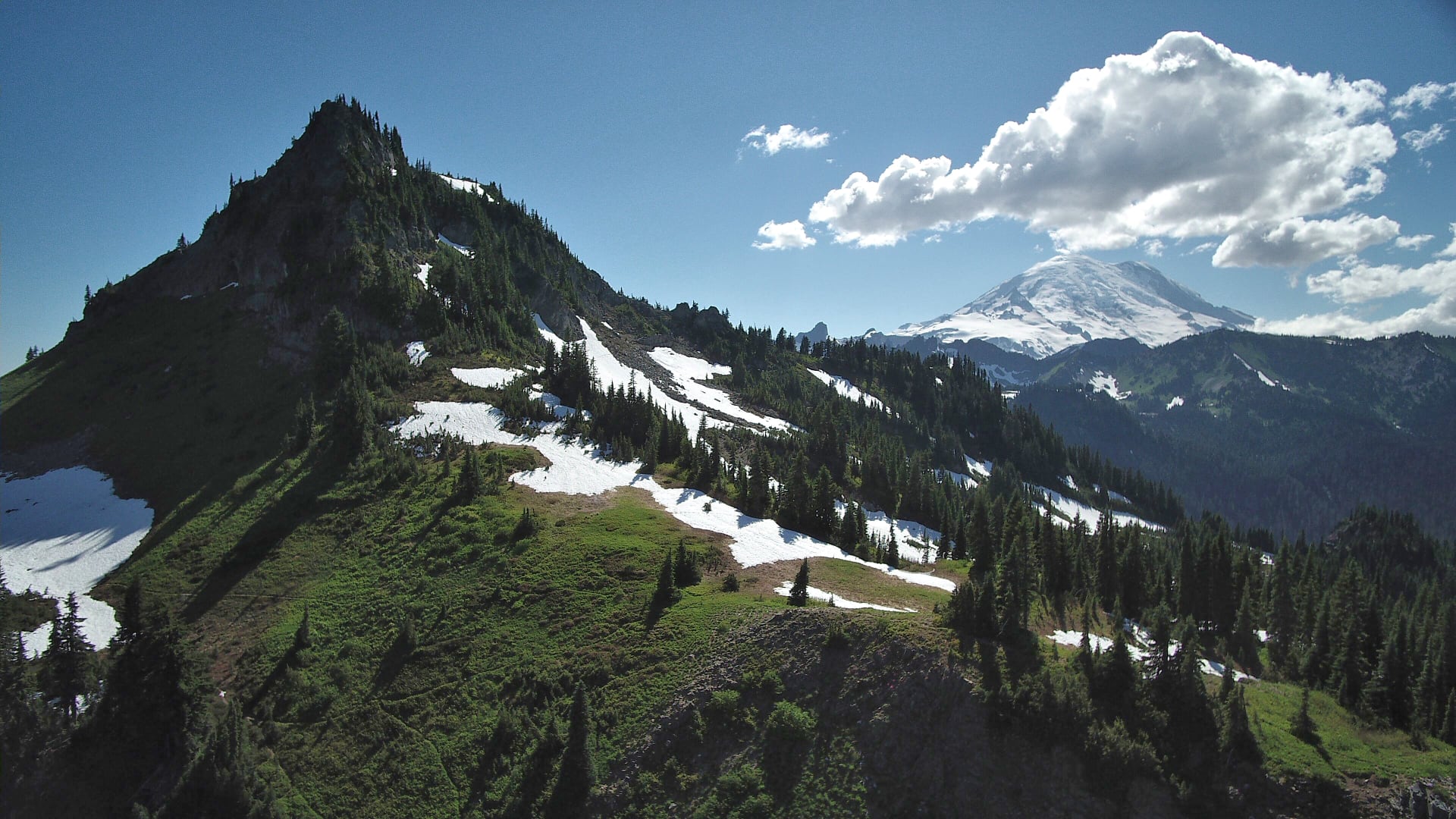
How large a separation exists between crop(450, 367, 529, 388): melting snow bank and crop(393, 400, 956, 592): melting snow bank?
287 inches

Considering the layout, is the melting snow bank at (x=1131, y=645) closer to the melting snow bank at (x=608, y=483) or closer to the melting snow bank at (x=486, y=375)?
the melting snow bank at (x=608, y=483)

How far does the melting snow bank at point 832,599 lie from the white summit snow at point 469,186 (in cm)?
15415

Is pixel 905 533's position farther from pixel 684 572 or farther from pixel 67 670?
pixel 67 670

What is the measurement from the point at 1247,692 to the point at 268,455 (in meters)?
92.0

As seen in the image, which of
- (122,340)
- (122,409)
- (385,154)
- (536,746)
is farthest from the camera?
(385,154)

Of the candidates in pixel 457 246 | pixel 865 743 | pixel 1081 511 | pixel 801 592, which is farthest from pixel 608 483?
pixel 1081 511

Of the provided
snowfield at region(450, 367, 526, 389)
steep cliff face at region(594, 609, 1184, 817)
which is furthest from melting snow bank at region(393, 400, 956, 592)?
steep cliff face at region(594, 609, 1184, 817)

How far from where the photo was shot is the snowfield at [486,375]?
90.1m

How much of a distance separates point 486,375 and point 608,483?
36.9 metres

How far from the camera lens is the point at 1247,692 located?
3878 centimetres

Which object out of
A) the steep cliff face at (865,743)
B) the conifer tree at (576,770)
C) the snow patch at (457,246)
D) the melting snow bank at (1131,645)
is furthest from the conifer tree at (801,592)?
the snow patch at (457,246)

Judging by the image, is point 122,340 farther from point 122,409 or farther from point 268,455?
point 268,455

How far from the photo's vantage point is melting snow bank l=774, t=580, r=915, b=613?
4069 cm

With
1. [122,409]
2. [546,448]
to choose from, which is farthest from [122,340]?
→ [546,448]
